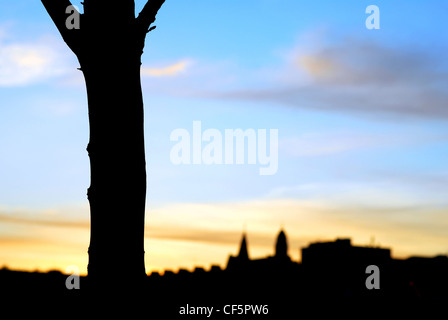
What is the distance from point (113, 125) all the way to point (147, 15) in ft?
2.97

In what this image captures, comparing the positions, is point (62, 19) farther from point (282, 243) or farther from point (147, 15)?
point (282, 243)

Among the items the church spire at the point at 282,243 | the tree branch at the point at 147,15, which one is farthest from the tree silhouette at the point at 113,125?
the church spire at the point at 282,243

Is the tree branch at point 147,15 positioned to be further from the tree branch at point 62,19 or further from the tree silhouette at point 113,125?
the tree branch at point 62,19

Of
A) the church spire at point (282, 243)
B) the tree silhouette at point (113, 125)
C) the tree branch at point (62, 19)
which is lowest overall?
the tree silhouette at point (113, 125)

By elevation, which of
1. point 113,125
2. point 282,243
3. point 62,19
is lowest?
point 113,125

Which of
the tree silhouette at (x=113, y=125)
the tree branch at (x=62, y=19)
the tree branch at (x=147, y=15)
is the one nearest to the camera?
the tree silhouette at (x=113, y=125)

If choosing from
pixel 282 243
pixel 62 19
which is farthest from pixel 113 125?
pixel 282 243

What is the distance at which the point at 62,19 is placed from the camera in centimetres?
494

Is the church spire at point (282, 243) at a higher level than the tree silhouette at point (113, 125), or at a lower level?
higher

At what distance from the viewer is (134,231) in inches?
182

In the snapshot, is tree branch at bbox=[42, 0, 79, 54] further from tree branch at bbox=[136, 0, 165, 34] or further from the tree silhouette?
tree branch at bbox=[136, 0, 165, 34]

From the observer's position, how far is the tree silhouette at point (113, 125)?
15.1 feet

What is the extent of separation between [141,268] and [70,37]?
170 centimetres
